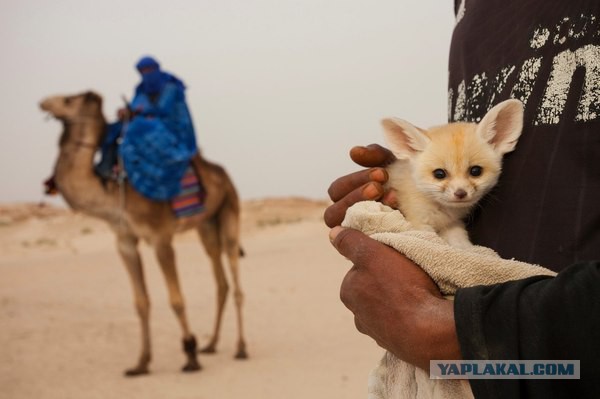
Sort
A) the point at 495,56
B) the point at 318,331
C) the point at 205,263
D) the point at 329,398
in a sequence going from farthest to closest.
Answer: the point at 205,263 < the point at 318,331 < the point at 329,398 < the point at 495,56

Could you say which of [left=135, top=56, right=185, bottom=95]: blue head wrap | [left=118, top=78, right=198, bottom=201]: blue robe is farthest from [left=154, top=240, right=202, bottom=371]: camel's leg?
[left=135, top=56, right=185, bottom=95]: blue head wrap

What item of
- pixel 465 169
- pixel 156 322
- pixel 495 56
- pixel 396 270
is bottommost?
pixel 156 322

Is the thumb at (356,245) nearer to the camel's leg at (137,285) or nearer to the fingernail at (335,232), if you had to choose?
the fingernail at (335,232)

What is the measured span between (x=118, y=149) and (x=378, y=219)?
6.25m

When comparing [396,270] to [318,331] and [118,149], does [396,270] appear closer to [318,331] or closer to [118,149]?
[118,149]

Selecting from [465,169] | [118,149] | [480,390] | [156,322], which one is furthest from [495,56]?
[156,322]

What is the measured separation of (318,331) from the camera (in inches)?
382

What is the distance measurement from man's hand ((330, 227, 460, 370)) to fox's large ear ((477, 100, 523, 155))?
0.45m

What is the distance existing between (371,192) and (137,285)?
231 inches

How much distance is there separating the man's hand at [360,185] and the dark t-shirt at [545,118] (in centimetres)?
36

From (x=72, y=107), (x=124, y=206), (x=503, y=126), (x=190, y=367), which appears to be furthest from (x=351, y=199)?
(x=72, y=107)

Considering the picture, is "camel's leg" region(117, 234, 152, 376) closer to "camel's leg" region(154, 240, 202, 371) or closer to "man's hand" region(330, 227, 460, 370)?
"camel's leg" region(154, 240, 202, 371)

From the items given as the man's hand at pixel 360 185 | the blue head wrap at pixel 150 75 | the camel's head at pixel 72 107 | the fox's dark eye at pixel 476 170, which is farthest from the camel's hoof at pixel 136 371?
the fox's dark eye at pixel 476 170

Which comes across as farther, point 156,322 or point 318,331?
point 156,322
